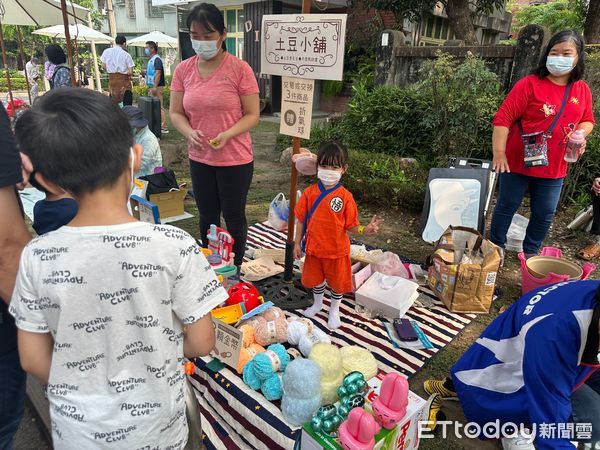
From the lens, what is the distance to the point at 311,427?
5.63 ft

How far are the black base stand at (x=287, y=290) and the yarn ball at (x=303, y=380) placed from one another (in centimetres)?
114

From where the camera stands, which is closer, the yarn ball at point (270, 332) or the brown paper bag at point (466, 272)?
the yarn ball at point (270, 332)

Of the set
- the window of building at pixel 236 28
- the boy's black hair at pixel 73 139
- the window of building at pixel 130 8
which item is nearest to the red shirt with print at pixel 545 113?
the boy's black hair at pixel 73 139

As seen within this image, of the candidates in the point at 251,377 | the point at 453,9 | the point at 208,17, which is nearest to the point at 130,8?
the point at 453,9

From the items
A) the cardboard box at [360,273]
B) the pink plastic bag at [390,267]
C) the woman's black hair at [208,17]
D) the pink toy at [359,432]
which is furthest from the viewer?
the pink plastic bag at [390,267]

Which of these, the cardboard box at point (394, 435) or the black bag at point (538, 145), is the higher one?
the black bag at point (538, 145)

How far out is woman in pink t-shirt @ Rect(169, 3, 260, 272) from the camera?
263 centimetres

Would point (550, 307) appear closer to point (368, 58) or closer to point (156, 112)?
point (156, 112)

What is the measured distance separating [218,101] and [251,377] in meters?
1.77

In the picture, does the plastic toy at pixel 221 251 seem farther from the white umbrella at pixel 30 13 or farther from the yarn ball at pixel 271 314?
the white umbrella at pixel 30 13

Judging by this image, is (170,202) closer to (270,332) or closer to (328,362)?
(270,332)

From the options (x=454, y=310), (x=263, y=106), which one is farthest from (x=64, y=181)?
(x=263, y=106)

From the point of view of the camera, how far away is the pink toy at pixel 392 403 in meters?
1.67

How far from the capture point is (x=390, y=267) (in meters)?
3.40
